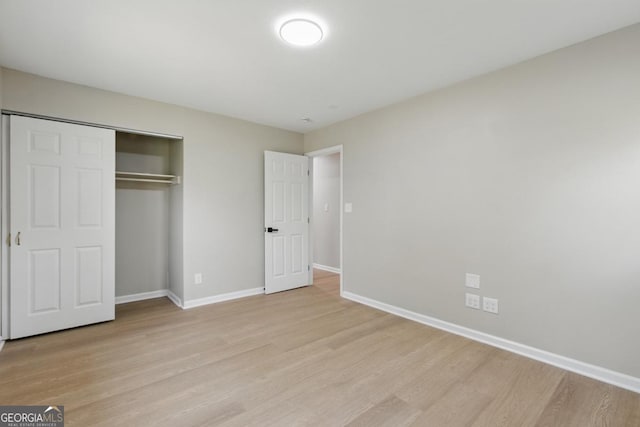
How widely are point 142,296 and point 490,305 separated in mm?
4207

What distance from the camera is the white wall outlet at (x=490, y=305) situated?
105 inches

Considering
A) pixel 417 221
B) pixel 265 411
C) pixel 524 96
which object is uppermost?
pixel 524 96

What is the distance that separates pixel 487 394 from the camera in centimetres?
197

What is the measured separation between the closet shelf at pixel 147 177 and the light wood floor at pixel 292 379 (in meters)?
1.72

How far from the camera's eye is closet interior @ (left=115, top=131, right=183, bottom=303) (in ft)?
12.6

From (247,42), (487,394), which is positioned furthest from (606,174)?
(247,42)

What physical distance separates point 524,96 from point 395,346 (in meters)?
2.42

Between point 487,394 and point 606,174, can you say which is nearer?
point 487,394

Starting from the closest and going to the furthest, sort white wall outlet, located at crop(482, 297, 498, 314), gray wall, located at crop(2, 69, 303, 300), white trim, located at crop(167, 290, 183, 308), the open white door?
white wall outlet, located at crop(482, 297, 498, 314)
gray wall, located at crop(2, 69, 303, 300)
white trim, located at crop(167, 290, 183, 308)
the open white door

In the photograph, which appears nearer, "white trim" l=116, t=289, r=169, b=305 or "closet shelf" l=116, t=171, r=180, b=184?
"closet shelf" l=116, t=171, r=180, b=184

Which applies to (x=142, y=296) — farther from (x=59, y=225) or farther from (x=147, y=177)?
(x=147, y=177)

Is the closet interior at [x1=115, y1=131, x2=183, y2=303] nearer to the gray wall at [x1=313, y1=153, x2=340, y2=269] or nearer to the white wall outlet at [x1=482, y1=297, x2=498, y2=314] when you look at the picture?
the gray wall at [x1=313, y1=153, x2=340, y2=269]

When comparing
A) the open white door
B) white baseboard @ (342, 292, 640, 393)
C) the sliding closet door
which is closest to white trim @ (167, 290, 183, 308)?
the sliding closet door

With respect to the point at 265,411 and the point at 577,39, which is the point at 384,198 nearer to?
the point at 577,39
